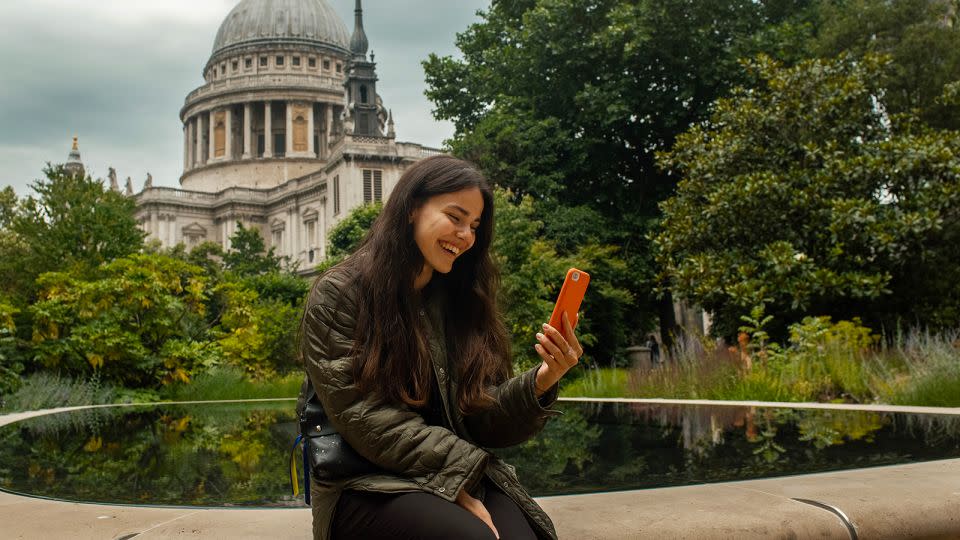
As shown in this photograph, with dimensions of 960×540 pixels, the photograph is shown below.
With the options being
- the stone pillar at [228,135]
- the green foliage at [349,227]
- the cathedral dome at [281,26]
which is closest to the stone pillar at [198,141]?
the stone pillar at [228,135]

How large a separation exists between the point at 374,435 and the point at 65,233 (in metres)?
20.2

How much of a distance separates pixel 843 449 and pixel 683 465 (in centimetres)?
98

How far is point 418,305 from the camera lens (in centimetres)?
247

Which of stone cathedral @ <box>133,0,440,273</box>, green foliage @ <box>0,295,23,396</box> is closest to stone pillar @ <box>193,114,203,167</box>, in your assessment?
stone cathedral @ <box>133,0,440,273</box>

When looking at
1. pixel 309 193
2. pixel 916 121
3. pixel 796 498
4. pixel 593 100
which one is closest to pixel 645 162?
pixel 593 100

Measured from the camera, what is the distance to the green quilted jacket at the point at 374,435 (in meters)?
2.16

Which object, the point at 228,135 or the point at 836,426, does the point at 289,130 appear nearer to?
the point at 228,135

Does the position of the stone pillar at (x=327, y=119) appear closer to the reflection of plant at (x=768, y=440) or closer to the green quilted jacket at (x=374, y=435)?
the reflection of plant at (x=768, y=440)

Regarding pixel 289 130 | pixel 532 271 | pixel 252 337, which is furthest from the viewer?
pixel 289 130

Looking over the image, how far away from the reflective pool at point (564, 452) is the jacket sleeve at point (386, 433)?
1231 mm

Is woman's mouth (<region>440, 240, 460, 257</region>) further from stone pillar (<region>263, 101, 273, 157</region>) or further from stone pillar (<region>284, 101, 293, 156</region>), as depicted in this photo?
stone pillar (<region>263, 101, 273, 157</region>)

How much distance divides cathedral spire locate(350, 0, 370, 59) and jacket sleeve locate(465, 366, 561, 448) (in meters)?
53.1

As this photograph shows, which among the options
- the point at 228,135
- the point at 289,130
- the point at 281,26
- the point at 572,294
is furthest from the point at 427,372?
the point at 281,26

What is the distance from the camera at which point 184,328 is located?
1529cm
